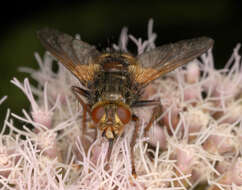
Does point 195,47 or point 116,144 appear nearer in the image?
point 116,144

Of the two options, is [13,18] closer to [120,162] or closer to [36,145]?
[36,145]

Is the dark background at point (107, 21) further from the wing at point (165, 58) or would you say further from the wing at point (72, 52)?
the wing at point (165, 58)

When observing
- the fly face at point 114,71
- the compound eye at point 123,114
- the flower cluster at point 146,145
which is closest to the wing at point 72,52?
the fly face at point 114,71

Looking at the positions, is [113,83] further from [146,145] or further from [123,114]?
[146,145]

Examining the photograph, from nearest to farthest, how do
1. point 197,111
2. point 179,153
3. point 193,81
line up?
point 179,153 < point 197,111 < point 193,81

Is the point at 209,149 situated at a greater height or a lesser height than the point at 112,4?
lesser

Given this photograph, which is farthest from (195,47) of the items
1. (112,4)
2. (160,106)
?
(112,4)

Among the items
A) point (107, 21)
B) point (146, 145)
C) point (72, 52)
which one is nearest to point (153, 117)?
point (146, 145)

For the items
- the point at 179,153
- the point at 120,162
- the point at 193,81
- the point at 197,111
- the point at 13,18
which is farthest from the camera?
the point at 13,18
